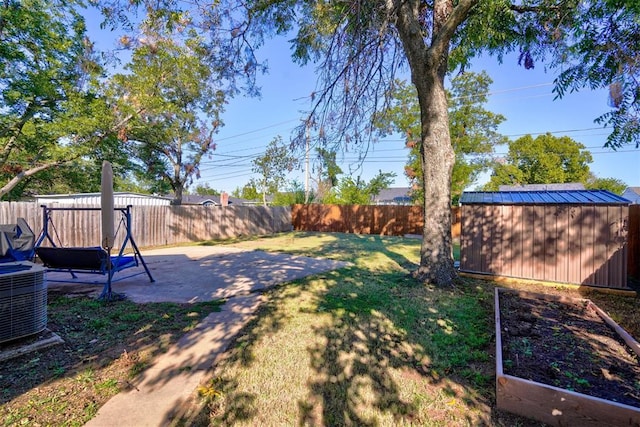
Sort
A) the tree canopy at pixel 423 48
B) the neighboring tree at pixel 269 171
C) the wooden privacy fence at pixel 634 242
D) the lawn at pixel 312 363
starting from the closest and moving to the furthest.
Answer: the lawn at pixel 312 363, the tree canopy at pixel 423 48, the wooden privacy fence at pixel 634 242, the neighboring tree at pixel 269 171

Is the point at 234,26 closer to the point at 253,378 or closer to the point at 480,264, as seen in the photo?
the point at 253,378

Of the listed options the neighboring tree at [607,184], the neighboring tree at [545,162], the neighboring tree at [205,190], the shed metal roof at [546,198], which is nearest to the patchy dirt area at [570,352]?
the shed metal roof at [546,198]

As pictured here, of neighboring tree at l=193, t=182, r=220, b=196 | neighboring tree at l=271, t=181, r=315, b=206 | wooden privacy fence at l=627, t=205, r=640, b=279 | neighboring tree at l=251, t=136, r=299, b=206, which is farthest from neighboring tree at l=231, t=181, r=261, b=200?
wooden privacy fence at l=627, t=205, r=640, b=279

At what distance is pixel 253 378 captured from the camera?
2.24m

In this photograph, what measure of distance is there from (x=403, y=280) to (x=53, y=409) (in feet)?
15.2

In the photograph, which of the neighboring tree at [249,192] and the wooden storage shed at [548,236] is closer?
the wooden storage shed at [548,236]

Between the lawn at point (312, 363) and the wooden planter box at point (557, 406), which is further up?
the wooden planter box at point (557, 406)

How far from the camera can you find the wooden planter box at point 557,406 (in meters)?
1.66

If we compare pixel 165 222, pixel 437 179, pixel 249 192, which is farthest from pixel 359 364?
pixel 249 192

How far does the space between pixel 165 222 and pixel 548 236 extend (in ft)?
40.7

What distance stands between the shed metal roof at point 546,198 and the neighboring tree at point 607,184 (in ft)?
110

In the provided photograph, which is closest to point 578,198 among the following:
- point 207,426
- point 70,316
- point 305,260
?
point 305,260

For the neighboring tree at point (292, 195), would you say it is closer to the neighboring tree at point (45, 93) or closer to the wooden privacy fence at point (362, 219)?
the wooden privacy fence at point (362, 219)

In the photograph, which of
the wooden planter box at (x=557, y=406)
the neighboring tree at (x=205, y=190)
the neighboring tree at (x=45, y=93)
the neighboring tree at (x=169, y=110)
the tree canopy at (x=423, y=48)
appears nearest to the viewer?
the wooden planter box at (x=557, y=406)
